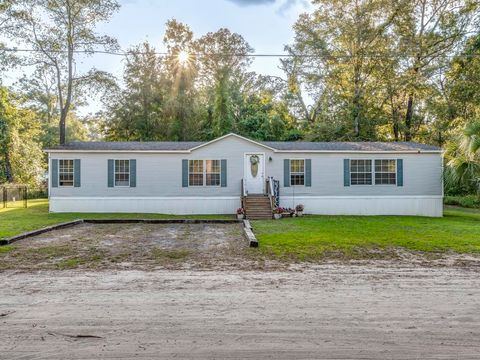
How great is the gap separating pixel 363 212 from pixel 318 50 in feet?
53.5

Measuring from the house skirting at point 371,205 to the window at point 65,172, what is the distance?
1052 cm

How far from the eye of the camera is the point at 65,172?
17109 mm

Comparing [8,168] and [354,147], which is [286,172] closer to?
[354,147]

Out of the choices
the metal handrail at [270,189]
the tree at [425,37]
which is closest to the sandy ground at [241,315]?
the metal handrail at [270,189]

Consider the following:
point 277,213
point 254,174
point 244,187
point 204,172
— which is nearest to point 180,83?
point 204,172

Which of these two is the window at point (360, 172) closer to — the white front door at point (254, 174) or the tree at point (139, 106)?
the white front door at point (254, 174)

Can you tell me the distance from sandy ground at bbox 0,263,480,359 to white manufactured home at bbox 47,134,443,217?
1111cm

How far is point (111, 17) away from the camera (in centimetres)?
2267

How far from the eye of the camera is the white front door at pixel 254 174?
683 inches

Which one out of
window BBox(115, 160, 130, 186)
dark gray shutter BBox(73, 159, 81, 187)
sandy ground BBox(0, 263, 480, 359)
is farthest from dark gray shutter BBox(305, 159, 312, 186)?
sandy ground BBox(0, 263, 480, 359)

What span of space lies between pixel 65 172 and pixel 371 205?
48.7 feet

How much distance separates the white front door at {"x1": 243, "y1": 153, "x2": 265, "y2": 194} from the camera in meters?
17.3

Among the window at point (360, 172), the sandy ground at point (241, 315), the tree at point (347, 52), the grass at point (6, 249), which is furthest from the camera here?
the tree at point (347, 52)

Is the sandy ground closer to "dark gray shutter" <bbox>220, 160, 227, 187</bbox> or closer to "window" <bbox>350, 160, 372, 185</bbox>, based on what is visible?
"dark gray shutter" <bbox>220, 160, 227, 187</bbox>
